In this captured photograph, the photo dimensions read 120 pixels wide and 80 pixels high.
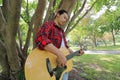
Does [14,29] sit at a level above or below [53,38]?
above

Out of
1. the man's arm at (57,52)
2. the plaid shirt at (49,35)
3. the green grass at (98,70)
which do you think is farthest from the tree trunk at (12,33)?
the green grass at (98,70)

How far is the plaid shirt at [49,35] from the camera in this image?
3439mm

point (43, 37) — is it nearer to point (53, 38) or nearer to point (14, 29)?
point (53, 38)

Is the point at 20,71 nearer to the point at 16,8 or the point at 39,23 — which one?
the point at 39,23

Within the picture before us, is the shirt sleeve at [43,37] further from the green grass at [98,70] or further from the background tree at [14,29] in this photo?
the green grass at [98,70]

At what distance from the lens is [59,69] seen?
3.71 meters

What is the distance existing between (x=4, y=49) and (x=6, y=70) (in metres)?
0.59

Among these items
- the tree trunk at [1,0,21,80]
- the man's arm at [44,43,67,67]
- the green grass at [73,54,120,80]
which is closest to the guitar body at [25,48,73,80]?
the man's arm at [44,43,67,67]

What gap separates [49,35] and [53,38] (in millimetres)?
99

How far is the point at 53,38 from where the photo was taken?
3.67 metres

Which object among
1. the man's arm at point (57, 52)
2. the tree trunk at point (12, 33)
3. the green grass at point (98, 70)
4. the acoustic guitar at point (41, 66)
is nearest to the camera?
the man's arm at point (57, 52)

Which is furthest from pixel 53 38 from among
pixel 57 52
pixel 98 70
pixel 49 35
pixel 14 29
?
pixel 98 70

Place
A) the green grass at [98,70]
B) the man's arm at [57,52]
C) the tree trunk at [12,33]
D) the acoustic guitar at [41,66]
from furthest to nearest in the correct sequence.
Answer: the green grass at [98,70]
the tree trunk at [12,33]
the acoustic guitar at [41,66]
the man's arm at [57,52]

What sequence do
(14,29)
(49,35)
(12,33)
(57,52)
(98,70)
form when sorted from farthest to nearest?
(98,70), (12,33), (14,29), (49,35), (57,52)
